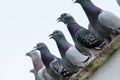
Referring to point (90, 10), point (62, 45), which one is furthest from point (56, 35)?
point (90, 10)

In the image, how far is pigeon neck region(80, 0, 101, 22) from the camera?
894 cm

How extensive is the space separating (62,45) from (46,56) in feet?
2.37

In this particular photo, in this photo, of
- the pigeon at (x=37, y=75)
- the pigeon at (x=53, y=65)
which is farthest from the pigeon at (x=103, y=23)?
the pigeon at (x=37, y=75)

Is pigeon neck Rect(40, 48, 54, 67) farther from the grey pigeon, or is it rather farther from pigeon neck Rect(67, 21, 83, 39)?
pigeon neck Rect(67, 21, 83, 39)

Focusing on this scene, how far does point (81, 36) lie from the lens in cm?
927

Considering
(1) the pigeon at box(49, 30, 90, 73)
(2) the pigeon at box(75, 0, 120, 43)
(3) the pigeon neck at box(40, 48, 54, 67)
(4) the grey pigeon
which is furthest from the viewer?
(4) the grey pigeon

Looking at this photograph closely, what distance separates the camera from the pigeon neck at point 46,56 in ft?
34.4

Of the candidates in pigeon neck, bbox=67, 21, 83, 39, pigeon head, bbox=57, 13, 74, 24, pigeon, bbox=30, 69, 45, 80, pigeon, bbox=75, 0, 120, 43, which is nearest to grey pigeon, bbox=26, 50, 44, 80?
pigeon, bbox=30, 69, 45, 80

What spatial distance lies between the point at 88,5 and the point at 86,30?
58 centimetres

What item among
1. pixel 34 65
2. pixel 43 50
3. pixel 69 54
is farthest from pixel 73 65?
pixel 34 65

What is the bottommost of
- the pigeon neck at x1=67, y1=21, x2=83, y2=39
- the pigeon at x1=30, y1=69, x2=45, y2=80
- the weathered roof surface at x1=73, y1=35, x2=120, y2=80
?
the pigeon at x1=30, y1=69, x2=45, y2=80

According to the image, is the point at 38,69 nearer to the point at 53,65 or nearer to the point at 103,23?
A: the point at 53,65

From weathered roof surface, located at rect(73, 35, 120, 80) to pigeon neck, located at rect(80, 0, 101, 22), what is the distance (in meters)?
3.10

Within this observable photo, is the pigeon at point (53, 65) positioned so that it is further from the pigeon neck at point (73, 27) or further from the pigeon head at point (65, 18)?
the pigeon head at point (65, 18)
